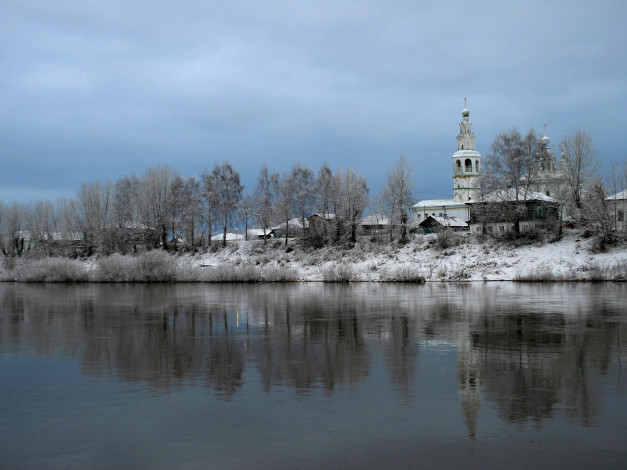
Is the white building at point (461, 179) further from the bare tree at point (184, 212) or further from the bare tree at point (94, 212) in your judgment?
the bare tree at point (94, 212)

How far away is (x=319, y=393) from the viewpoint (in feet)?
39.1

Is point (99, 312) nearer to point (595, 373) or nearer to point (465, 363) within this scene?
point (465, 363)

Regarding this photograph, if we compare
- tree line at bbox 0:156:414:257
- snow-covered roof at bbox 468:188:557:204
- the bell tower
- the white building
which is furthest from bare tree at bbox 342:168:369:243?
the bell tower

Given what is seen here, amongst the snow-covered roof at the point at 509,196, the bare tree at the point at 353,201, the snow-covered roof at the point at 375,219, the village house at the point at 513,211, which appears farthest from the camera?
the snow-covered roof at the point at 375,219

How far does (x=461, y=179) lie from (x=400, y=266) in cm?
6819

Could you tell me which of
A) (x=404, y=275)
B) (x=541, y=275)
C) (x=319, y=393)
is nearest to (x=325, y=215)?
(x=404, y=275)

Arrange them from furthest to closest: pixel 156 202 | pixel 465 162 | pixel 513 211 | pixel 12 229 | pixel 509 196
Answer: pixel 465 162
pixel 12 229
pixel 156 202
pixel 509 196
pixel 513 211

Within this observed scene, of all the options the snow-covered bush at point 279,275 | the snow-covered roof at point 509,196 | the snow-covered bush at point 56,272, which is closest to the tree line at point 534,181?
the snow-covered roof at point 509,196

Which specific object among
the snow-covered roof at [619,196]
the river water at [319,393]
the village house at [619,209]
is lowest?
the river water at [319,393]

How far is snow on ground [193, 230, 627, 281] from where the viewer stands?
168 ft

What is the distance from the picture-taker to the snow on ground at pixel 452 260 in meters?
51.2

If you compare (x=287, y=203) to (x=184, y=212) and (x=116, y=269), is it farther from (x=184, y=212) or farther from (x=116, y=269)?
(x=116, y=269)

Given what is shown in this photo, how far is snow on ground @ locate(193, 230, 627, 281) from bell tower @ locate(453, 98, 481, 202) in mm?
53994

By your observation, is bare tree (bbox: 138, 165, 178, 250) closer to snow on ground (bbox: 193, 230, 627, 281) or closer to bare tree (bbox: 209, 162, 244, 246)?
bare tree (bbox: 209, 162, 244, 246)
